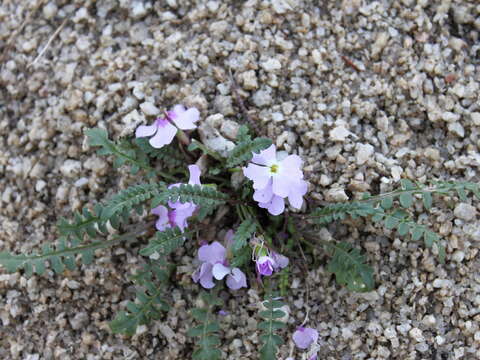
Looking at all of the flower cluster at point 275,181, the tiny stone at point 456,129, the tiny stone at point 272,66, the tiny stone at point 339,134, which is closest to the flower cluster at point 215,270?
the flower cluster at point 275,181

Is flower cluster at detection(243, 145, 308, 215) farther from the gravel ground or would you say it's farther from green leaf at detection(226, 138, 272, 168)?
the gravel ground

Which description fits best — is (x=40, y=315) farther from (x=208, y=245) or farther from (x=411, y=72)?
(x=411, y=72)

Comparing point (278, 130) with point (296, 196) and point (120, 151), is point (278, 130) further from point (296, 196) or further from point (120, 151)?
point (120, 151)

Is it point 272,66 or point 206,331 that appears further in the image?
point 272,66

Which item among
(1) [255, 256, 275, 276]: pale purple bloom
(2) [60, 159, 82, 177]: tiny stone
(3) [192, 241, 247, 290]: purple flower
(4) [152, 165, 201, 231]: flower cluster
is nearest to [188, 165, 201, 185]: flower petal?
(4) [152, 165, 201, 231]: flower cluster

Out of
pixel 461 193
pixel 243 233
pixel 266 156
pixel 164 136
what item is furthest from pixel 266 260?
pixel 461 193

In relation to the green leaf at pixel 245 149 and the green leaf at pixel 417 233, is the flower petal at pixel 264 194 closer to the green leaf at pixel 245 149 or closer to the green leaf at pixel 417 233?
the green leaf at pixel 245 149
